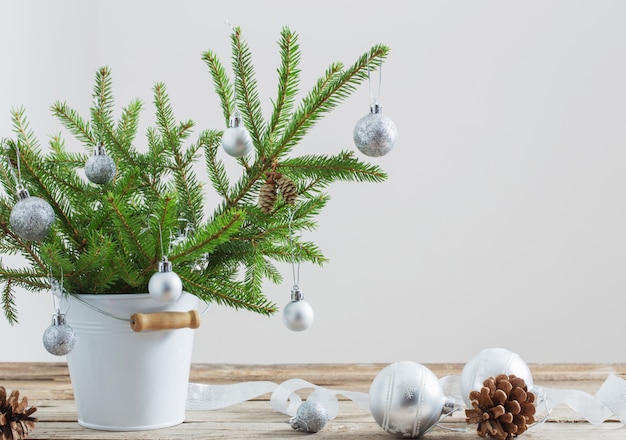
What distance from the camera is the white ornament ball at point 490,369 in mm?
902

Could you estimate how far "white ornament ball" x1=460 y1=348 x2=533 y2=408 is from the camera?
90cm

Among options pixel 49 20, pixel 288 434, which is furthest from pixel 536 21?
pixel 288 434

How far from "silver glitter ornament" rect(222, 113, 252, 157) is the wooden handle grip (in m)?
0.19

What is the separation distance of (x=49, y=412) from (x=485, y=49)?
1472mm

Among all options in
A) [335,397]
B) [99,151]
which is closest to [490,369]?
[335,397]

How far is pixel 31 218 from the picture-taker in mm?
769

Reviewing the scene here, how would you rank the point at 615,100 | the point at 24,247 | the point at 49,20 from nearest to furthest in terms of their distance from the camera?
the point at 24,247 < the point at 49,20 < the point at 615,100

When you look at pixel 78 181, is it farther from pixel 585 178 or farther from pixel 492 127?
pixel 585 178

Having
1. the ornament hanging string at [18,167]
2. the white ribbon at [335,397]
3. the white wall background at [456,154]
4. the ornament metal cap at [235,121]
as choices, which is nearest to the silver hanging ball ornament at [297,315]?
the white ribbon at [335,397]

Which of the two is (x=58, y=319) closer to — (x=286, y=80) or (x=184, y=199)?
(x=184, y=199)

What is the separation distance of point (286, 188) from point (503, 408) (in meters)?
0.33

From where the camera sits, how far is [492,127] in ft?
6.65

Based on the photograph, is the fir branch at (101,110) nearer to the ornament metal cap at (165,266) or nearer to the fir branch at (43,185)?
the fir branch at (43,185)

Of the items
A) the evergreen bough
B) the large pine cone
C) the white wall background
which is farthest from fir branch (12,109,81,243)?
the white wall background
